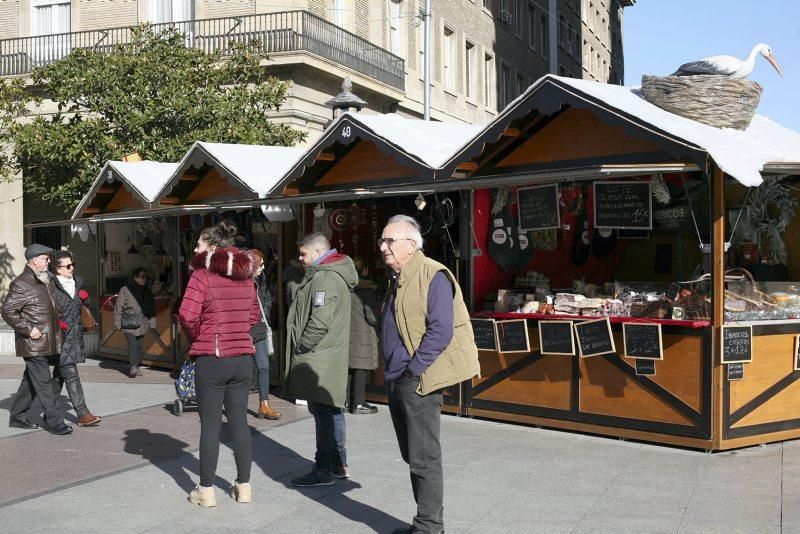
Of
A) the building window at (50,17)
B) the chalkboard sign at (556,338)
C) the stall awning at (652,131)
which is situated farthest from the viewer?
the building window at (50,17)

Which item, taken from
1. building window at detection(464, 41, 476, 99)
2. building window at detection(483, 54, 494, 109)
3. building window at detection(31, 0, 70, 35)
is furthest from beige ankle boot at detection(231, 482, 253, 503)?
building window at detection(483, 54, 494, 109)

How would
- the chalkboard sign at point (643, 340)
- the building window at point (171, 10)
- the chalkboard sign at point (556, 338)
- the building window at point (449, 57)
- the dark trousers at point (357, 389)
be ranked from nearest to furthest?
the chalkboard sign at point (643, 340)
the chalkboard sign at point (556, 338)
the dark trousers at point (357, 389)
the building window at point (171, 10)
the building window at point (449, 57)

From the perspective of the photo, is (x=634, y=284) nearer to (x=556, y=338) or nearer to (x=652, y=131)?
(x=556, y=338)

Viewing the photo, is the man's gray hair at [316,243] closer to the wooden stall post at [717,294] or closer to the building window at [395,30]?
the wooden stall post at [717,294]

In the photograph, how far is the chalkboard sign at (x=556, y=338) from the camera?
8.60 m

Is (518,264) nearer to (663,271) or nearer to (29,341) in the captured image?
(663,271)

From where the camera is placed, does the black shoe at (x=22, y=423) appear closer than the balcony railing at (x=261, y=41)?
Yes

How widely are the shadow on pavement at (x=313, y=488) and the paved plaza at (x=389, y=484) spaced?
1 cm

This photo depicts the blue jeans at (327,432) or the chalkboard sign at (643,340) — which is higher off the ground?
the chalkboard sign at (643,340)

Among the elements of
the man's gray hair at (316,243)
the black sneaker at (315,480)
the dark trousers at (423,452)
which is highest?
the man's gray hair at (316,243)

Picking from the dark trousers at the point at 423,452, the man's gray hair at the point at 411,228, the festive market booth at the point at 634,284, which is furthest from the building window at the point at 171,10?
the dark trousers at the point at 423,452

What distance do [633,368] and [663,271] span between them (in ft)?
8.05

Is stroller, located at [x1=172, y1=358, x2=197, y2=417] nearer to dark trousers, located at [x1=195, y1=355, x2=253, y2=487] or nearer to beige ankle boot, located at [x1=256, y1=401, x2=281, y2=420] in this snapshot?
beige ankle boot, located at [x1=256, y1=401, x2=281, y2=420]

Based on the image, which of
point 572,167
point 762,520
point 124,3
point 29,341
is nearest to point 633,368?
point 572,167
